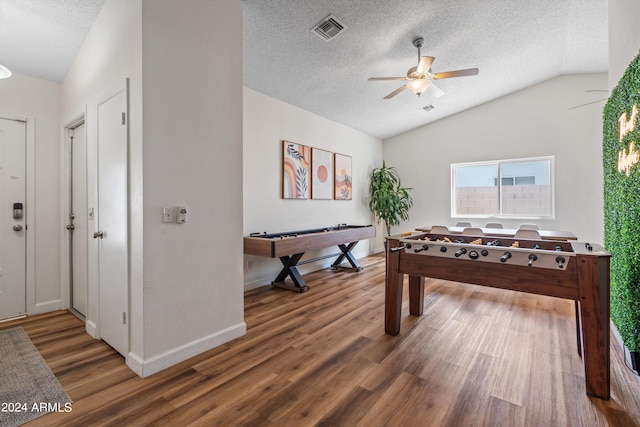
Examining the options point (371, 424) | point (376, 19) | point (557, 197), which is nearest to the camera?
point (371, 424)

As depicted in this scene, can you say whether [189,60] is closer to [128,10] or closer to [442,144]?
[128,10]

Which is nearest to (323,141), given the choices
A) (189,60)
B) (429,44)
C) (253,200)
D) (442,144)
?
(253,200)

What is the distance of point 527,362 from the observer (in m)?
2.09

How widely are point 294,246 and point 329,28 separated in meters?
2.38

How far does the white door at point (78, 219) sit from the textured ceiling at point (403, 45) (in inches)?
77.2

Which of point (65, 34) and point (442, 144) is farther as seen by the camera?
point (442, 144)

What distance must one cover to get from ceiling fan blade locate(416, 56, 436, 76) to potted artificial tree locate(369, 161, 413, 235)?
3155mm

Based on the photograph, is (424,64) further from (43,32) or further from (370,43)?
→ (43,32)

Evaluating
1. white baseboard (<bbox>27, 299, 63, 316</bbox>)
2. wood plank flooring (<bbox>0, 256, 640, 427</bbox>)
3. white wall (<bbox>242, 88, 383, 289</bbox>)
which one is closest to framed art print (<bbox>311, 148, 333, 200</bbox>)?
white wall (<bbox>242, 88, 383, 289</bbox>)

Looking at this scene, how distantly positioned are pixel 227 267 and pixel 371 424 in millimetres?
1501

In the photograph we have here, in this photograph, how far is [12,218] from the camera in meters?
2.91

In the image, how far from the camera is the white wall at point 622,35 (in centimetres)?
201

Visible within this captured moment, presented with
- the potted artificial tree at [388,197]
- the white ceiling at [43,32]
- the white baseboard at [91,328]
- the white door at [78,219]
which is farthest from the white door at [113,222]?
the potted artificial tree at [388,197]

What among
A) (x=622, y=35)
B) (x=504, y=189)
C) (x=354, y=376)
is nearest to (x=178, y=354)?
(x=354, y=376)
